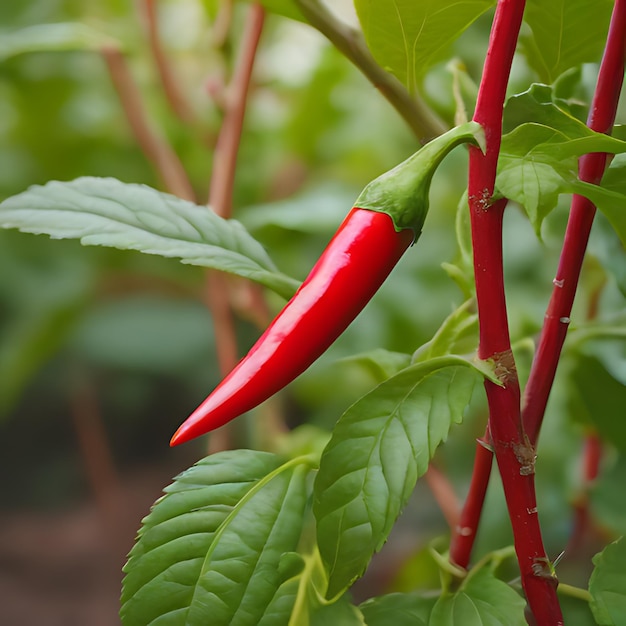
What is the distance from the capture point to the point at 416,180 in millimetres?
282

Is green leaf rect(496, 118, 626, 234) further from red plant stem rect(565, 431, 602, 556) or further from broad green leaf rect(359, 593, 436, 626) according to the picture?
red plant stem rect(565, 431, 602, 556)

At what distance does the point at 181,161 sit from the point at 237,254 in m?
0.77

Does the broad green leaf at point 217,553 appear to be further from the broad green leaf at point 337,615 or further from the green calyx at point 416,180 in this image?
the green calyx at point 416,180

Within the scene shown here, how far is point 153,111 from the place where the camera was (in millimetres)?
1132

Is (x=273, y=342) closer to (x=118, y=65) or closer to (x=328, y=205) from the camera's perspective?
(x=328, y=205)

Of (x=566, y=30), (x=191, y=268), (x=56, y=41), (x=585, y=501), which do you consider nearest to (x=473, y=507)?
(x=566, y=30)

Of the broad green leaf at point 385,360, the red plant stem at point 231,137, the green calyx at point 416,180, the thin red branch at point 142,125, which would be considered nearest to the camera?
the green calyx at point 416,180

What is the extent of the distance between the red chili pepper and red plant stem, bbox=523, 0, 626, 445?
86 mm

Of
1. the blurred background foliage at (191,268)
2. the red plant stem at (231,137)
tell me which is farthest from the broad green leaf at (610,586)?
the red plant stem at (231,137)

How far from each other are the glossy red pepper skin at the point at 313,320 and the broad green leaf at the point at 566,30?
0.52ft

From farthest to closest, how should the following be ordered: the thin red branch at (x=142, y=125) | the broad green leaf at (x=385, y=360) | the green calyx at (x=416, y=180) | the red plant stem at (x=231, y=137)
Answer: the thin red branch at (x=142, y=125) → the red plant stem at (x=231, y=137) → the broad green leaf at (x=385, y=360) → the green calyx at (x=416, y=180)

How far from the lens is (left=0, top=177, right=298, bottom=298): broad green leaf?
33cm

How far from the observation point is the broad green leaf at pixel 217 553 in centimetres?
32

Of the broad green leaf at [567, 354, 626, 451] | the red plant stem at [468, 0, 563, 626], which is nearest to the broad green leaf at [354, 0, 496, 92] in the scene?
the red plant stem at [468, 0, 563, 626]
